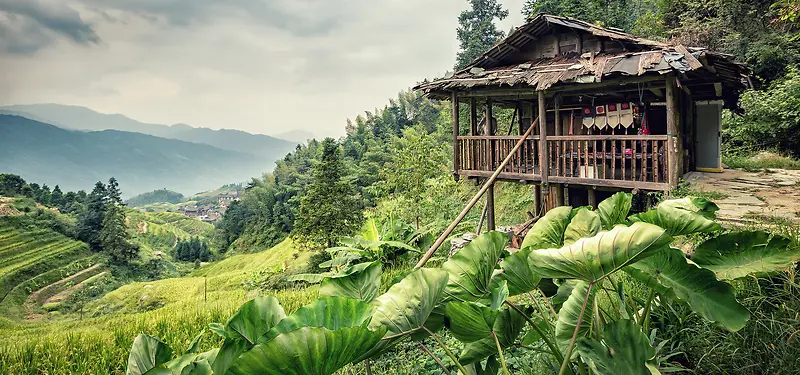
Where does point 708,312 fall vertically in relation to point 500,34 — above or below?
below

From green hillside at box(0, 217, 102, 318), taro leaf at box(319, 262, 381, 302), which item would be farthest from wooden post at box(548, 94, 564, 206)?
green hillside at box(0, 217, 102, 318)

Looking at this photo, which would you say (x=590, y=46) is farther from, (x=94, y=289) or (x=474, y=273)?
(x=94, y=289)

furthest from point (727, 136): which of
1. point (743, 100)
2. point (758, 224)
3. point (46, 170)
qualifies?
point (46, 170)

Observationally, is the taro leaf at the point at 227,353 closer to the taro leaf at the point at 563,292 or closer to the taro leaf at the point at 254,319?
the taro leaf at the point at 254,319

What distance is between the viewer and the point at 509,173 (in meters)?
7.57

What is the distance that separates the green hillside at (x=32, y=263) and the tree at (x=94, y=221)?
83cm

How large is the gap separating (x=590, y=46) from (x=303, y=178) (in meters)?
27.2

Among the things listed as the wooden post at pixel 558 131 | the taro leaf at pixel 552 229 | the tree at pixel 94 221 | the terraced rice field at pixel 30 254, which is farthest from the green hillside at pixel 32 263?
the taro leaf at pixel 552 229

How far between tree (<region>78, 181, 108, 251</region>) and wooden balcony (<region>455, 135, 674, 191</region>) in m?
35.1

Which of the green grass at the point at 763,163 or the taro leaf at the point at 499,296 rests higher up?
the green grass at the point at 763,163

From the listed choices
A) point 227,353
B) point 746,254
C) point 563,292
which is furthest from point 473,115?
point 227,353

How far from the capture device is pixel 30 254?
29078mm

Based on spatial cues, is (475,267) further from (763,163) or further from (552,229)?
(763,163)

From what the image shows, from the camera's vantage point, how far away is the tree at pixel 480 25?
24797 millimetres
